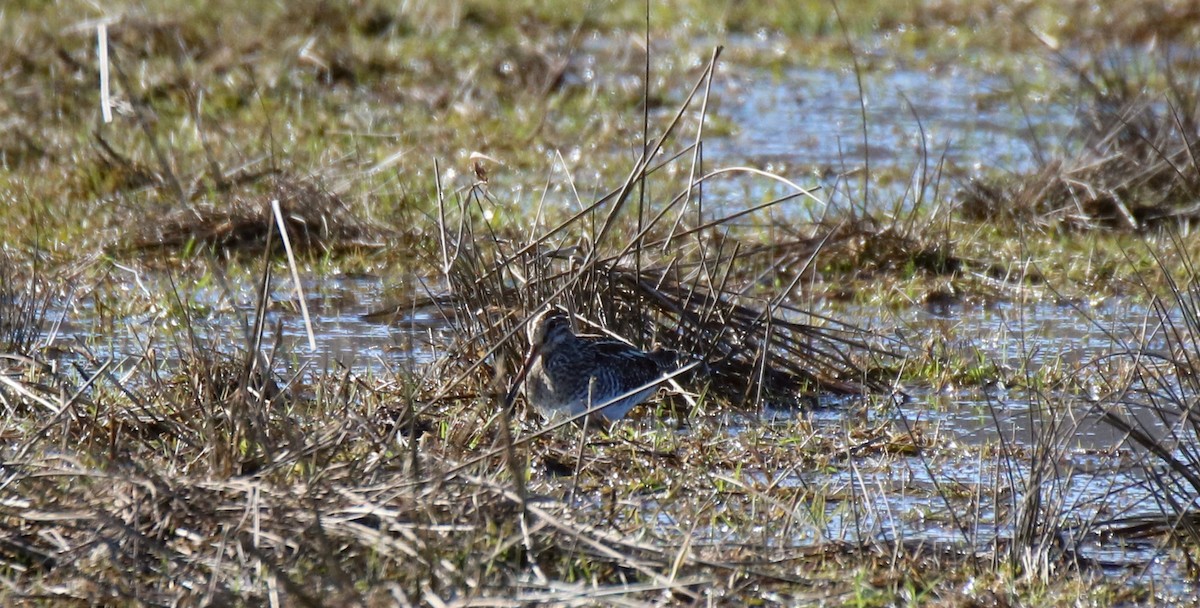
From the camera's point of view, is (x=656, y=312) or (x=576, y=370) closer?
Answer: (x=576, y=370)

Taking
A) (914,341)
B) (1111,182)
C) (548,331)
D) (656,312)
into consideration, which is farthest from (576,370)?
(1111,182)

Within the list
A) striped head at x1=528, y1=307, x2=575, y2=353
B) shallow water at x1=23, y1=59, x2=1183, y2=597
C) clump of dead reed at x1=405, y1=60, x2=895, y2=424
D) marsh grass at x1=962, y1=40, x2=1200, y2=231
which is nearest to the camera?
shallow water at x1=23, y1=59, x2=1183, y2=597

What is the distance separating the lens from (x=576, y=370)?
211 inches

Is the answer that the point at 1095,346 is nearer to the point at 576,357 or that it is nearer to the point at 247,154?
the point at 576,357

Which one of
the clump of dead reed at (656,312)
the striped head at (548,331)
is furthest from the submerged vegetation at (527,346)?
the striped head at (548,331)

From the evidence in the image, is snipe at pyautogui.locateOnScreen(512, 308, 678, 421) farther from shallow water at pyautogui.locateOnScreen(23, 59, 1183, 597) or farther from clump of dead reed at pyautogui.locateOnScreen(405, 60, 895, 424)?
shallow water at pyautogui.locateOnScreen(23, 59, 1183, 597)

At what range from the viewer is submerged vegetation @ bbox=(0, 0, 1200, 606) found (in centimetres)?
396

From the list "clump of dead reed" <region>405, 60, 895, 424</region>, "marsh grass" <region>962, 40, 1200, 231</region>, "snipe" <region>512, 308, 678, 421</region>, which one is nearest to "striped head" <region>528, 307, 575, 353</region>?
"snipe" <region>512, 308, 678, 421</region>

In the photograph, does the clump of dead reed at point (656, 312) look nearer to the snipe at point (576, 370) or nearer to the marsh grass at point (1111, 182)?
the snipe at point (576, 370)

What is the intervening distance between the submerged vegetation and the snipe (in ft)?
0.38

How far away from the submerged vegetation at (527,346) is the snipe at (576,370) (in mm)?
116

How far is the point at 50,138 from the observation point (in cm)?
989

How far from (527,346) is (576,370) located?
228 mm

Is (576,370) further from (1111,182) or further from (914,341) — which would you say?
(1111,182)
